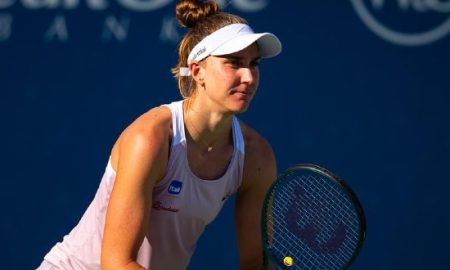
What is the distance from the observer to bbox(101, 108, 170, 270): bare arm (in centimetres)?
292

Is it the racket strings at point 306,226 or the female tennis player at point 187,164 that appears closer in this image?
the female tennis player at point 187,164

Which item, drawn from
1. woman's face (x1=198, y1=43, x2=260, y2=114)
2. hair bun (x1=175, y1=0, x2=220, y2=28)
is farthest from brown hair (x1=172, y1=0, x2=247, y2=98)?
woman's face (x1=198, y1=43, x2=260, y2=114)

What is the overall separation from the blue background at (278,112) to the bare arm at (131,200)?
1.85 meters

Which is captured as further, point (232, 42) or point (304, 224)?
point (304, 224)

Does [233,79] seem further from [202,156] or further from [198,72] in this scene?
[202,156]

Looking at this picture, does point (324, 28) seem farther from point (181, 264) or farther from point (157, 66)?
point (181, 264)

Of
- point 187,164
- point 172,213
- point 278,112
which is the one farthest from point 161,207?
point 278,112

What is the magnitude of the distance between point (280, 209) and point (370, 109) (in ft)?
5.11

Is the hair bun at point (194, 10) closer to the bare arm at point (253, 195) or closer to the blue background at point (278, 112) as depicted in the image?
the bare arm at point (253, 195)

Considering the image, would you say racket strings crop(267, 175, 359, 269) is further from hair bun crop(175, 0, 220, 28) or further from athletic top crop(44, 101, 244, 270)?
hair bun crop(175, 0, 220, 28)

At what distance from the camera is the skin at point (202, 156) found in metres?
2.93

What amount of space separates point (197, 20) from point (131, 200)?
0.69 meters

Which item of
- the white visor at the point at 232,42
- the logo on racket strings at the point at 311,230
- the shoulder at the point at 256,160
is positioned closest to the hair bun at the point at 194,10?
the white visor at the point at 232,42

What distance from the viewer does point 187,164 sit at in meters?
3.17
